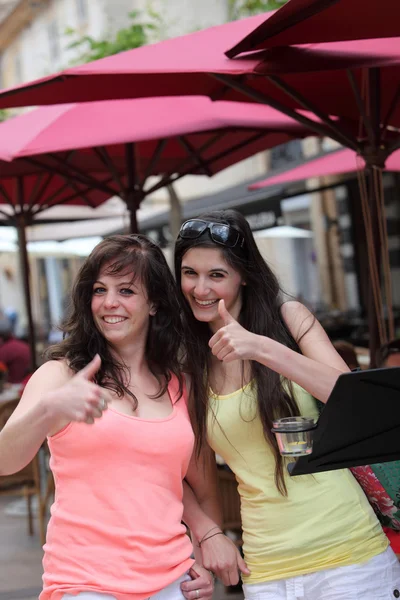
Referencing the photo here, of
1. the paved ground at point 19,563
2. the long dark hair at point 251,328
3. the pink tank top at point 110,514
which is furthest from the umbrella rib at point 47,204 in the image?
the pink tank top at point 110,514

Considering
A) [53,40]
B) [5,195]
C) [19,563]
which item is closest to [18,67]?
[53,40]

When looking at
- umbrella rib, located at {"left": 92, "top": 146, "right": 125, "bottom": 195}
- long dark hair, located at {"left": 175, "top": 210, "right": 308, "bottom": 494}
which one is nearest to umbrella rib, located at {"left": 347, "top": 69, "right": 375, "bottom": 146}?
long dark hair, located at {"left": 175, "top": 210, "right": 308, "bottom": 494}

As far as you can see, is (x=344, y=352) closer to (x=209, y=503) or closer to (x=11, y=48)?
(x=209, y=503)

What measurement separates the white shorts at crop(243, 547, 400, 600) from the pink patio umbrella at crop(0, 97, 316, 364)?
3022 millimetres

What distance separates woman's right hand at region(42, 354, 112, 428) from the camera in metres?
1.86

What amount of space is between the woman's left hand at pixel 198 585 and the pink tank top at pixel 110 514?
0.07 meters

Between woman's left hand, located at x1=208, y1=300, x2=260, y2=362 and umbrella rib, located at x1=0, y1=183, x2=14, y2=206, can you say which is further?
umbrella rib, located at x1=0, y1=183, x2=14, y2=206

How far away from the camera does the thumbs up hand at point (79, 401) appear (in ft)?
6.10

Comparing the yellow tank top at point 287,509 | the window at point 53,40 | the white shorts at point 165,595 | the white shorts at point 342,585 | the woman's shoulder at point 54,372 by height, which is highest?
the window at point 53,40

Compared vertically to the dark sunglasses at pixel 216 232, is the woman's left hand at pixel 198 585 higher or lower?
lower

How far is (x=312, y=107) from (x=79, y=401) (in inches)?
98.8

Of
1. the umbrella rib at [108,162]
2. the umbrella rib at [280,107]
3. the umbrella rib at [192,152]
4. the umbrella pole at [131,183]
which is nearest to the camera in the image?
the umbrella rib at [280,107]

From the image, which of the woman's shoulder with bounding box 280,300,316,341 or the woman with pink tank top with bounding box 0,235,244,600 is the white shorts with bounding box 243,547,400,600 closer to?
the woman with pink tank top with bounding box 0,235,244,600

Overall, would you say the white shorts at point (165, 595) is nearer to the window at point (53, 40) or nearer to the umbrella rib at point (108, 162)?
the umbrella rib at point (108, 162)
